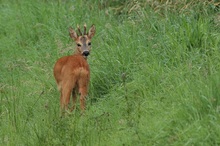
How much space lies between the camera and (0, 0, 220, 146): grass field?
6664 mm

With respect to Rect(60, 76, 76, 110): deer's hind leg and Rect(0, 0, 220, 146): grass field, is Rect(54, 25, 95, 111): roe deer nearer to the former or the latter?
Rect(60, 76, 76, 110): deer's hind leg

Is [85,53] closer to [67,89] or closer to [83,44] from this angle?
[83,44]

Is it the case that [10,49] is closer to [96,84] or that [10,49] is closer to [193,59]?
[96,84]

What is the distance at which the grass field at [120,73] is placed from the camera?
666 centimetres

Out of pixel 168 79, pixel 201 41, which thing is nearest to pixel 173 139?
pixel 168 79

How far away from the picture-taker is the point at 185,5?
9570mm

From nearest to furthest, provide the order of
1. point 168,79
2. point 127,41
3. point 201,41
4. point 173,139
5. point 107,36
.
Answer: point 173,139
point 168,79
point 201,41
point 127,41
point 107,36

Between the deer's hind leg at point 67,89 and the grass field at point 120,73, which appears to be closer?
the grass field at point 120,73

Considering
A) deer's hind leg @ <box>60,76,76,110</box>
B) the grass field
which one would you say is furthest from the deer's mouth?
deer's hind leg @ <box>60,76,76,110</box>

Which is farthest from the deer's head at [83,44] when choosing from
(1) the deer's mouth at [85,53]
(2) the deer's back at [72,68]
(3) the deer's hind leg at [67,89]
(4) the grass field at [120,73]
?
(3) the deer's hind leg at [67,89]

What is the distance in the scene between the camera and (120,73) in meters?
8.66

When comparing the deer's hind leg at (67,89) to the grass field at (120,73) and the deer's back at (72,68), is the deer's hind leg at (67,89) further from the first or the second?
the grass field at (120,73)

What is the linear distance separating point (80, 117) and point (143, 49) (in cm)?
182

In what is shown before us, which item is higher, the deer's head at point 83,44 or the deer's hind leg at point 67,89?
the deer's head at point 83,44
